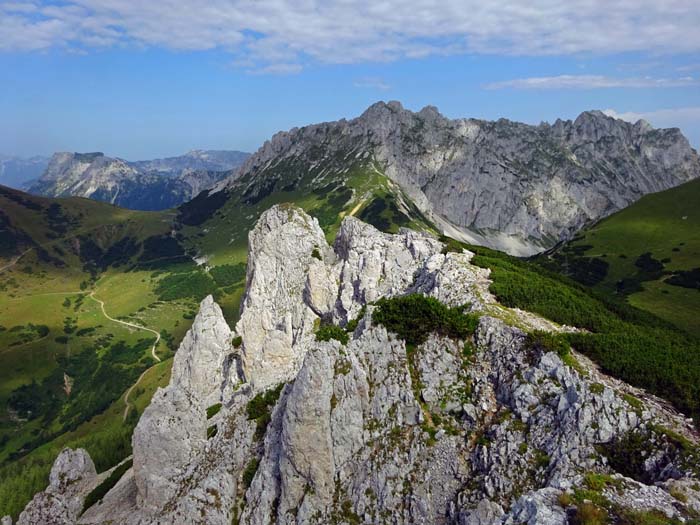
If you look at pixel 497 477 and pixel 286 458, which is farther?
pixel 286 458

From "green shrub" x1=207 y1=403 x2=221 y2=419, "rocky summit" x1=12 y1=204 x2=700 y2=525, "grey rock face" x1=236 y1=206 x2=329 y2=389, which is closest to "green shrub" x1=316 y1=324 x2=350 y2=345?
"rocky summit" x1=12 y1=204 x2=700 y2=525

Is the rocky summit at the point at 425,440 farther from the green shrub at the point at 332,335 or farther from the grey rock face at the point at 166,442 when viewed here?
the green shrub at the point at 332,335

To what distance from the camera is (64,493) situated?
6512 centimetres

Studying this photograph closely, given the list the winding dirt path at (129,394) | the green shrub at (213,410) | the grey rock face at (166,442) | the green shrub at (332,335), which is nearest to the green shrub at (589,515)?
the green shrub at (332,335)

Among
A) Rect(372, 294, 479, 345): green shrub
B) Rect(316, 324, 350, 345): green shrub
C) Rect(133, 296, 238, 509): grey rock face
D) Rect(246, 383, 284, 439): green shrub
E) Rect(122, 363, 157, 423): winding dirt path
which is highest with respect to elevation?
Rect(372, 294, 479, 345): green shrub

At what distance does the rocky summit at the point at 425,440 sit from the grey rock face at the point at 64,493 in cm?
36

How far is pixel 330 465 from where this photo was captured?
39688mm

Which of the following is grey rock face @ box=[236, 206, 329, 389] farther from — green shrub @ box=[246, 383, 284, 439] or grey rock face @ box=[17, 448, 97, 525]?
grey rock face @ box=[17, 448, 97, 525]

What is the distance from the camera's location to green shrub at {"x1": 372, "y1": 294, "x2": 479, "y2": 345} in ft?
139

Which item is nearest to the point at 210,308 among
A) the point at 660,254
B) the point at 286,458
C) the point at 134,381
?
the point at 286,458

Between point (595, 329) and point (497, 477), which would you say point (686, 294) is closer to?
point (595, 329)

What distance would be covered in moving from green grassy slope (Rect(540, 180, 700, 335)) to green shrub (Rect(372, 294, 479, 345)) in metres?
92.0

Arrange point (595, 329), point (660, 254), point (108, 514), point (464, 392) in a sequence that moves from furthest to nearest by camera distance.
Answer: point (660, 254), point (108, 514), point (595, 329), point (464, 392)

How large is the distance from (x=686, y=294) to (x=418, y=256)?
97.3 m
